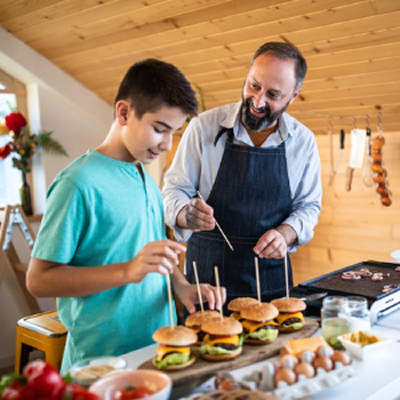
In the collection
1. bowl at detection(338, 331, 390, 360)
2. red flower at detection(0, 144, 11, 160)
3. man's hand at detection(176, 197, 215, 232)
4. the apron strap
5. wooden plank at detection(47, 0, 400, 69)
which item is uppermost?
wooden plank at detection(47, 0, 400, 69)

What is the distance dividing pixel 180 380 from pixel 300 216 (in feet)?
3.64

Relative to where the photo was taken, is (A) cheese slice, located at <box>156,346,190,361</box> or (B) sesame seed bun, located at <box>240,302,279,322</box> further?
(B) sesame seed bun, located at <box>240,302,279,322</box>

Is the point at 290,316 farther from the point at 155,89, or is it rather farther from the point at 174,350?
the point at 155,89

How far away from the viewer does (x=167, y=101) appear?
1343mm

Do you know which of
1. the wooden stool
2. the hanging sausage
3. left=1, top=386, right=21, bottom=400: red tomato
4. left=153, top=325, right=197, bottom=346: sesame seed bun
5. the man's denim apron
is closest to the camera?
left=1, top=386, right=21, bottom=400: red tomato

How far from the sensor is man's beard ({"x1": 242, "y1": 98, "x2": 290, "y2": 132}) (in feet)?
6.66

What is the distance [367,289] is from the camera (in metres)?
1.74

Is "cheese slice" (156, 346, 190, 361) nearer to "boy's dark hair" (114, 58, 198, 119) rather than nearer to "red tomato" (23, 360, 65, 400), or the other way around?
"red tomato" (23, 360, 65, 400)

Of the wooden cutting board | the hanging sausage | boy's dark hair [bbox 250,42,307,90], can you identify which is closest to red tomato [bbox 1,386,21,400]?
the wooden cutting board

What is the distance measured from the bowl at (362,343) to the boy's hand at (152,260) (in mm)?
526

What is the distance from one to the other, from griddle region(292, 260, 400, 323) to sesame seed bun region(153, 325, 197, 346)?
0.59 m

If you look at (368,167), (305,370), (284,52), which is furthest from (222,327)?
(368,167)

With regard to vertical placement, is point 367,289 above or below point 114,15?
below

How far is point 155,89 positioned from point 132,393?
776 millimetres
